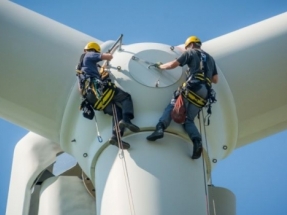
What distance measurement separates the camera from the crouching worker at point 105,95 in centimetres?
913

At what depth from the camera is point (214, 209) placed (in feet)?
31.3

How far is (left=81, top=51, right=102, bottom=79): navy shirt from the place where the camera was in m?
9.39

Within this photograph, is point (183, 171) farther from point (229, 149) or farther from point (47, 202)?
point (47, 202)

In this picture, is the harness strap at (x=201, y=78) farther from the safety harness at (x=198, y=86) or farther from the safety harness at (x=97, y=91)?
the safety harness at (x=97, y=91)

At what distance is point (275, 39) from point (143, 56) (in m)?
2.17

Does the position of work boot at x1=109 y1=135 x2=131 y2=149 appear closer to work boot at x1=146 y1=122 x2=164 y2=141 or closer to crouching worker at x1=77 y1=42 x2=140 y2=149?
crouching worker at x1=77 y1=42 x2=140 y2=149

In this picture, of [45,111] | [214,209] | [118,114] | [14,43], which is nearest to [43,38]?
[14,43]

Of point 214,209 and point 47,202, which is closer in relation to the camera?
point 214,209

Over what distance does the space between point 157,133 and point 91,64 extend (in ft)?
4.47

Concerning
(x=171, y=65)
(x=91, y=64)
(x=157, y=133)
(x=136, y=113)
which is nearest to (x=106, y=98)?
(x=136, y=113)

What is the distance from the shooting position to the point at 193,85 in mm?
9273

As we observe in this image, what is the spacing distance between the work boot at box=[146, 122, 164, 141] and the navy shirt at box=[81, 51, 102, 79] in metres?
1.08

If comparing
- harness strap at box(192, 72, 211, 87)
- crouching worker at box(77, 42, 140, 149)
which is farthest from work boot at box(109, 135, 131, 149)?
harness strap at box(192, 72, 211, 87)

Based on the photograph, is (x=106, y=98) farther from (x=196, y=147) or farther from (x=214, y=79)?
(x=214, y=79)
